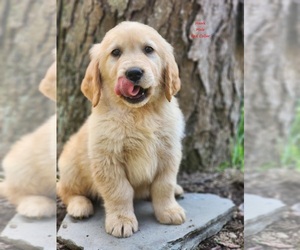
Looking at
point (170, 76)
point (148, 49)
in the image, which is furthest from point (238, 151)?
point (148, 49)

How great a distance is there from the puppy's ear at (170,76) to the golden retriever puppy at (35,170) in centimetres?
42

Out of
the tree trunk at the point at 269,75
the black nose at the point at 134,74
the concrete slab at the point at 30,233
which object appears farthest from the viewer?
the tree trunk at the point at 269,75

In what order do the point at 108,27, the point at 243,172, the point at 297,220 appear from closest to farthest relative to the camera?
the point at 108,27 → the point at 297,220 → the point at 243,172

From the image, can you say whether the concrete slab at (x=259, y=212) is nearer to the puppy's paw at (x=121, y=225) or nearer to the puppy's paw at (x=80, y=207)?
the puppy's paw at (x=121, y=225)

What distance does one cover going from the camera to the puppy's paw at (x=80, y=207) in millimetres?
1650

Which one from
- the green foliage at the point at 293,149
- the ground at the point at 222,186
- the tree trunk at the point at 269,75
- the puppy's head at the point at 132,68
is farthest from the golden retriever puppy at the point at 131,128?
the green foliage at the point at 293,149


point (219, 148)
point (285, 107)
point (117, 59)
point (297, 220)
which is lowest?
point (297, 220)

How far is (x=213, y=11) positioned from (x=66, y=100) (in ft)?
2.22

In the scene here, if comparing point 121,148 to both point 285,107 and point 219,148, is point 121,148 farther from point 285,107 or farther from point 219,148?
point 285,107

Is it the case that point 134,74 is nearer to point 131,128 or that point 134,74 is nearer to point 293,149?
point 131,128

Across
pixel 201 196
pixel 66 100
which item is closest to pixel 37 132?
pixel 66 100

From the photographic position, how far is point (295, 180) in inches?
73.2

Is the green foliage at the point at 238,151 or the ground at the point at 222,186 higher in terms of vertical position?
the green foliage at the point at 238,151

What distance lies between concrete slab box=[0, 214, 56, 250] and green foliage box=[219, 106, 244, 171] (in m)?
0.76
